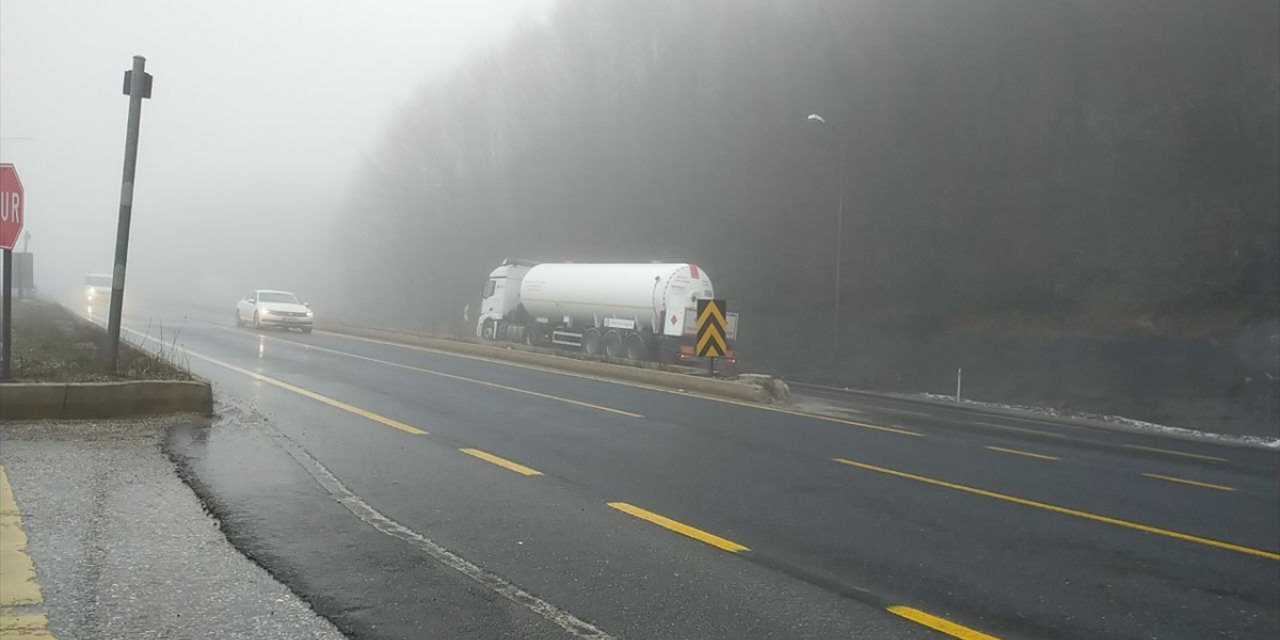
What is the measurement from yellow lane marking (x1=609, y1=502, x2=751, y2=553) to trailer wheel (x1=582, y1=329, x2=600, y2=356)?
21.9 meters

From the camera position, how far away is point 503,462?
29.7ft

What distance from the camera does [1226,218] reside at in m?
27.8

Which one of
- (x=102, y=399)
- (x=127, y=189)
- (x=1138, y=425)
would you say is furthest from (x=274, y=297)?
(x=1138, y=425)

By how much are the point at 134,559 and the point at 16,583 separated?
598mm

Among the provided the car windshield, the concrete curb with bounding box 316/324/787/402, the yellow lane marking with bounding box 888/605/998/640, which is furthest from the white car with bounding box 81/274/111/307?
the yellow lane marking with bounding box 888/605/998/640

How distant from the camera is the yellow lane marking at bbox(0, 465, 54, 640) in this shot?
4113 millimetres

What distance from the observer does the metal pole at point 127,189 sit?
36.8ft

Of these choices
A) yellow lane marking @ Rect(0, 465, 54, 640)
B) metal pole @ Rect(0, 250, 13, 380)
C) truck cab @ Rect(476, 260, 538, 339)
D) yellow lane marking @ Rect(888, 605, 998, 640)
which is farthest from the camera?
truck cab @ Rect(476, 260, 538, 339)

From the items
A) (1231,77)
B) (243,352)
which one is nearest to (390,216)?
(243,352)

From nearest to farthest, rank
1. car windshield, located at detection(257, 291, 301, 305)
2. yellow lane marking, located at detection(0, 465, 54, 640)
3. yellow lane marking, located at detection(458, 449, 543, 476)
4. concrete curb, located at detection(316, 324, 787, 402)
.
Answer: yellow lane marking, located at detection(0, 465, 54, 640), yellow lane marking, located at detection(458, 449, 543, 476), concrete curb, located at detection(316, 324, 787, 402), car windshield, located at detection(257, 291, 301, 305)

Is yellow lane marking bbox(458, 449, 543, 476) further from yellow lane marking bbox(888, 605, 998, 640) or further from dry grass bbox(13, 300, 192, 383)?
dry grass bbox(13, 300, 192, 383)

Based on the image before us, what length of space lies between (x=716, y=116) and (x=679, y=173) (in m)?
3.52

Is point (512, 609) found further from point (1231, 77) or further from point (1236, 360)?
point (1231, 77)

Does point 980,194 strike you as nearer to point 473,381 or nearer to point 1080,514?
point 473,381
